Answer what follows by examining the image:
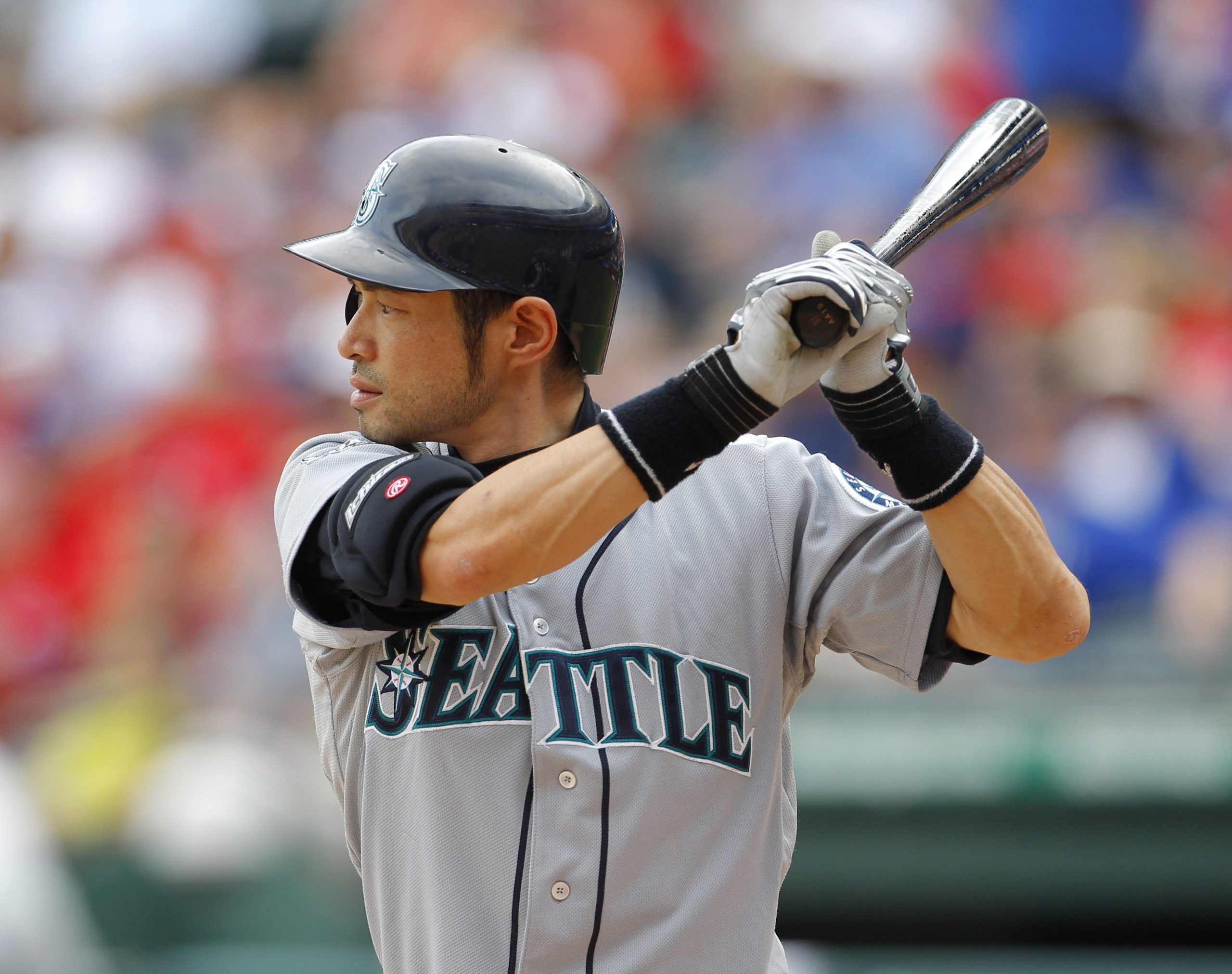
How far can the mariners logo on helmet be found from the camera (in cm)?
228

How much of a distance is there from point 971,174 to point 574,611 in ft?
2.54

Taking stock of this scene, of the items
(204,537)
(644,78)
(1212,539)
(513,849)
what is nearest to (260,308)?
(204,537)

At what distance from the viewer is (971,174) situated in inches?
87.0

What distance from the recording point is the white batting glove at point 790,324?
6.22 ft

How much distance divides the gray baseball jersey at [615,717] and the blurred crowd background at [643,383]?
8.34 feet

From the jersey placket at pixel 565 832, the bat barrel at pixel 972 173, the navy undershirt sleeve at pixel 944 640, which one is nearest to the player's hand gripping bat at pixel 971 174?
the bat barrel at pixel 972 173

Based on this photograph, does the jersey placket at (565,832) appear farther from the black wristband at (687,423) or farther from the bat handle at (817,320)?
the bat handle at (817,320)

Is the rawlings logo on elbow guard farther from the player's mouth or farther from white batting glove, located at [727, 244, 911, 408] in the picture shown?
white batting glove, located at [727, 244, 911, 408]

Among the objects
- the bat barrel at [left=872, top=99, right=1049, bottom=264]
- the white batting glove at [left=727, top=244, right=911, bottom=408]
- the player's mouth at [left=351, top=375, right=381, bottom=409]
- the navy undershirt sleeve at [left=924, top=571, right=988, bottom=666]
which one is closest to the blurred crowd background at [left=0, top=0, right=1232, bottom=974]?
the navy undershirt sleeve at [left=924, top=571, right=988, bottom=666]

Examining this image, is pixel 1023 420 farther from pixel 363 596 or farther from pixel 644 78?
pixel 363 596

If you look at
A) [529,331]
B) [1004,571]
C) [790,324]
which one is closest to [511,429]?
[529,331]

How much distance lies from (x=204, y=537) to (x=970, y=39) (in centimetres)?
383

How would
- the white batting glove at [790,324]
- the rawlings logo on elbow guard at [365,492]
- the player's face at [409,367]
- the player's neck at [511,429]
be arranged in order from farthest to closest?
1. the player's neck at [511,429]
2. the player's face at [409,367]
3. the rawlings logo on elbow guard at [365,492]
4. the white batting glove at [790,324]

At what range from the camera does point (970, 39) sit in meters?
7.24
